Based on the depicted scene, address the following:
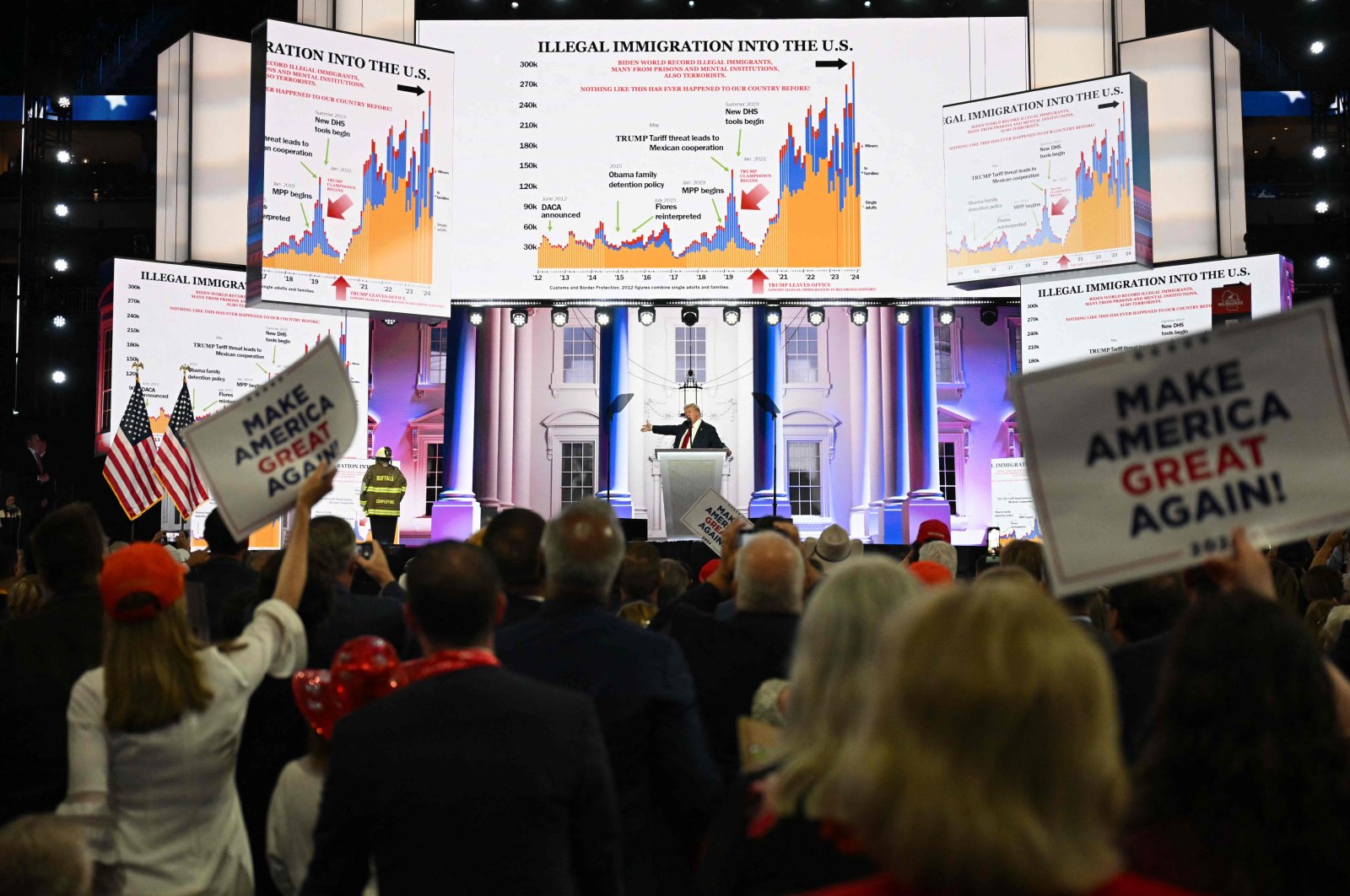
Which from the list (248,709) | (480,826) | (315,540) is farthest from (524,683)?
(315,540)

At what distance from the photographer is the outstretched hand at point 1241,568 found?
2.51 metres

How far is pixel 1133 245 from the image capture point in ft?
43.4

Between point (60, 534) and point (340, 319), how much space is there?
11.7 metres

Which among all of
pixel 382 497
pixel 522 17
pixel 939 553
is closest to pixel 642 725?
pixel 939 553

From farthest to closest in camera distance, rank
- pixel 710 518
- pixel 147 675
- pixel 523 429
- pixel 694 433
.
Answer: pixel 523 429
pixel 694 433
pixel 710 518
pixel 147 675

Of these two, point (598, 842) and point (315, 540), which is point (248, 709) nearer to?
point (315, 540)

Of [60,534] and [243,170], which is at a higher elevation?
[243,170]

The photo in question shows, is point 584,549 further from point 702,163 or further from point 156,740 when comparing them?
point 702,163

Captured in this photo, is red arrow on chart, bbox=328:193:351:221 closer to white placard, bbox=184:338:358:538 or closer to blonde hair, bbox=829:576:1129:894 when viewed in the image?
white placard, bbox=184:338:358:538

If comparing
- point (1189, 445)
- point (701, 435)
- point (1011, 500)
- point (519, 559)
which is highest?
point (701, 435)

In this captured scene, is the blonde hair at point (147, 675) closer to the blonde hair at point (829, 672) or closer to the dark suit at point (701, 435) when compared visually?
the blonde hair at point (829, 672)

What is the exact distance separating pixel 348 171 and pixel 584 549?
11198mm

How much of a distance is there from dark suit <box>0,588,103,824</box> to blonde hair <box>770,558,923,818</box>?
2082 millimetres

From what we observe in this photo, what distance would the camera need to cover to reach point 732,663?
3.65m
